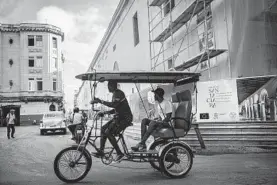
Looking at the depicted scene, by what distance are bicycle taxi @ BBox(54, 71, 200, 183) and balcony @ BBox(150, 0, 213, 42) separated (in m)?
6.78

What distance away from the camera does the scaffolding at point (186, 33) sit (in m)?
12.6

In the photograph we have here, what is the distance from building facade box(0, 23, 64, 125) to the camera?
135 feet

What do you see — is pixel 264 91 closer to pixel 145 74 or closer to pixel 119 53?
pixel 145 74

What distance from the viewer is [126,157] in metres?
6.21

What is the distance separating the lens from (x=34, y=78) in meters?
46.2

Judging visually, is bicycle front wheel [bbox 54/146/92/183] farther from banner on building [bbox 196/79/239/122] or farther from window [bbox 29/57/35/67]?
window [bbox 29/57/35/67]

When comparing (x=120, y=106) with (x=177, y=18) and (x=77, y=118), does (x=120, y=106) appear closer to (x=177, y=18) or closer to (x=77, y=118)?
(x=77, y=118)

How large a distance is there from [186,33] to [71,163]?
1052cm

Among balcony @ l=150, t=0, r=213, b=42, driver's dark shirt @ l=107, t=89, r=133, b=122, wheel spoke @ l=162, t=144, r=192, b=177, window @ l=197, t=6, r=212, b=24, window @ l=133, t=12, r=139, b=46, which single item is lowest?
wheel spoke @ l=162, t=144, r=192, b=177

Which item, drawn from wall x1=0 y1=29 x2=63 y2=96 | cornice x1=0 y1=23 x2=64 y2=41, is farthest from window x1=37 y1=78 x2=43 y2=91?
cornice x1=0 y1=23 x2=64 y2=41

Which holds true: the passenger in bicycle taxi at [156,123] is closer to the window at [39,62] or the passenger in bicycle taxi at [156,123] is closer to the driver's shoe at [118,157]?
the driver's shoe at [118,157]

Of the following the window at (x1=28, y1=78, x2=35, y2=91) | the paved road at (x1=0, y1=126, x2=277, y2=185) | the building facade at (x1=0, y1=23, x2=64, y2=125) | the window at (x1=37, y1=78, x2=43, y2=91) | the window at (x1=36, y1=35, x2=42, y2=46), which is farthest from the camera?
the window at (x1=37, y1=78, x2=43, y2=91)

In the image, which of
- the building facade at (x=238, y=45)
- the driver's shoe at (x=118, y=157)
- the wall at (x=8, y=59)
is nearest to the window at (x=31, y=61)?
the wall at (x=8, y=59)

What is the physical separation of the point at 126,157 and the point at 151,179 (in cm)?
67
